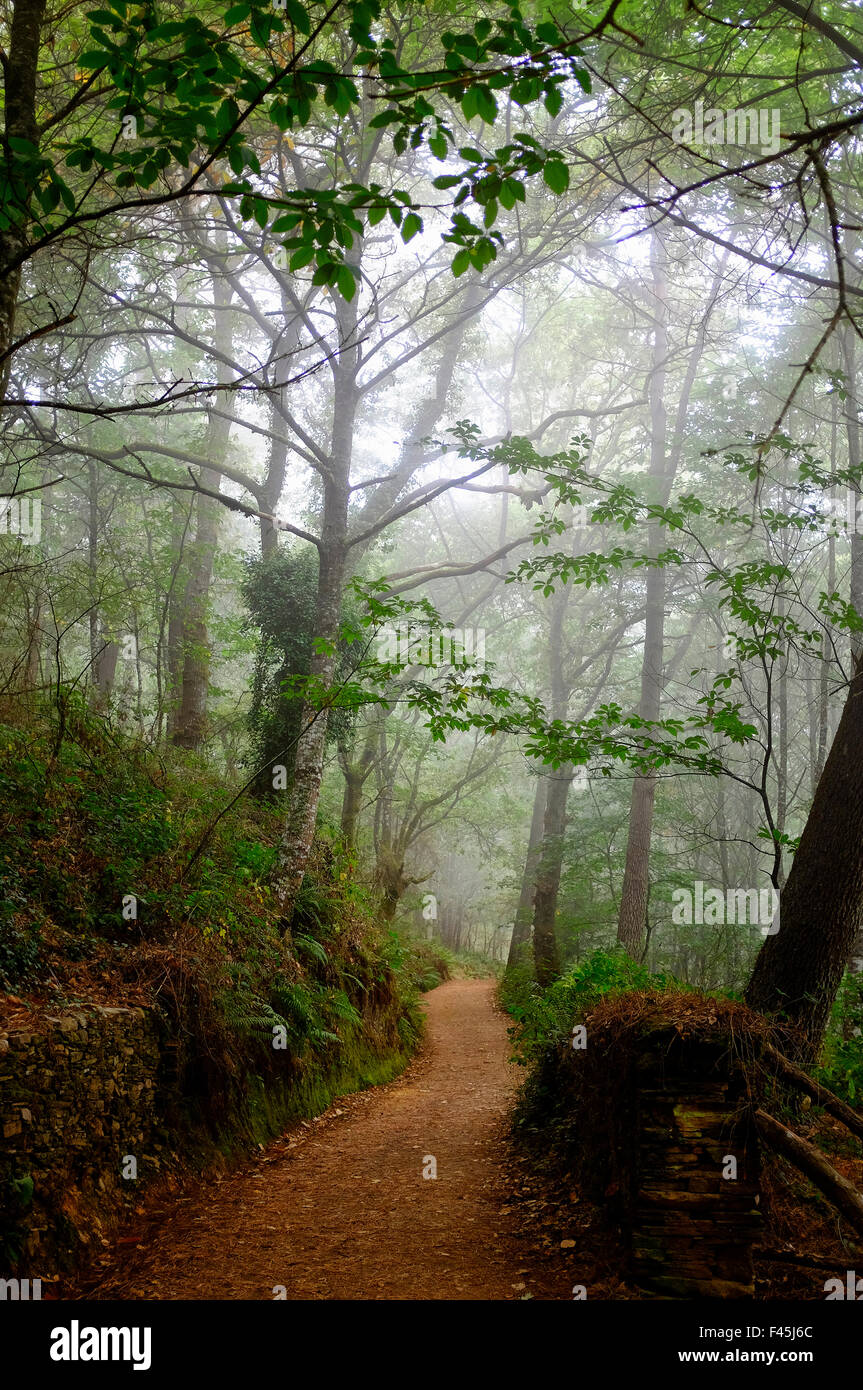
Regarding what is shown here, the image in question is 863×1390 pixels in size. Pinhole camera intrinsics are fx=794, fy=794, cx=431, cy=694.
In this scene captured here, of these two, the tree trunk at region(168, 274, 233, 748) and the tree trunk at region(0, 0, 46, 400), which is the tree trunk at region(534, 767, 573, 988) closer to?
the tree trunk at region(168, 274, 233, 748)

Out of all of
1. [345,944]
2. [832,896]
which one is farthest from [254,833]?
[832,896]

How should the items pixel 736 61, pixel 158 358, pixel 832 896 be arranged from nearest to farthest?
→ pixel 832 896 → pixel 736 61 → pixel 158 358

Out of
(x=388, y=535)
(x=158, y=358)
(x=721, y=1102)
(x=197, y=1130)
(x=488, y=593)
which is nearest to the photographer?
(x=721, y=1102)

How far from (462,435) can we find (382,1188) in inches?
266

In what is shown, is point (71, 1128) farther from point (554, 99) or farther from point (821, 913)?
point (554, 99)

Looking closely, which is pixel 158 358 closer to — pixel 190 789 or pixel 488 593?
pixel 488 593

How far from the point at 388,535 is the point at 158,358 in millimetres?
13099

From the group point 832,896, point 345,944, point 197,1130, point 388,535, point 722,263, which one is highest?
point 722,263

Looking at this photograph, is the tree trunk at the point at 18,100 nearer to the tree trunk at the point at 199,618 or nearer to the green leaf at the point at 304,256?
the green leaf at the point at 304,256

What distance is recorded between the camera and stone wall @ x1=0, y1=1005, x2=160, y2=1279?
13.0 feet

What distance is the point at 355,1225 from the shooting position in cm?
520

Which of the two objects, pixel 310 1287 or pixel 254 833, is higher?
pixel 254 833

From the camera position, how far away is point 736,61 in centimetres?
786

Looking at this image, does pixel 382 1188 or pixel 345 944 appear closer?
pixel 382 1188
